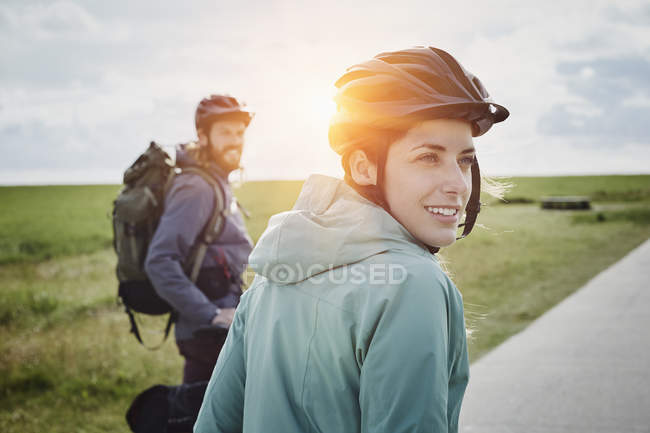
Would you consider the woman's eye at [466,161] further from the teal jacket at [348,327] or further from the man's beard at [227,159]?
the man's beard at [227,159]

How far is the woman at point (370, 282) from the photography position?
1.07m

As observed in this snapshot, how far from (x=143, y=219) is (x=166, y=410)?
1.32 m

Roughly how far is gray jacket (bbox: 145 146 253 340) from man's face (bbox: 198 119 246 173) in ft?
0.26

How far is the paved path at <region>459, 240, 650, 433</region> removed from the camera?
13.5ft

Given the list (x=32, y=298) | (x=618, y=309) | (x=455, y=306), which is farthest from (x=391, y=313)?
(x=32, y=298)

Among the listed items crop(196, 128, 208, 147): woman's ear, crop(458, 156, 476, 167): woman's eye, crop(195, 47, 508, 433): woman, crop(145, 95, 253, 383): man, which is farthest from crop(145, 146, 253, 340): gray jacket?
crop(458, 156, 476, 167): woman's eye

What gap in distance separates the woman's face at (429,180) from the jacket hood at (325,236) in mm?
66

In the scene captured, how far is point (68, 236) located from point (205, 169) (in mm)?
20673

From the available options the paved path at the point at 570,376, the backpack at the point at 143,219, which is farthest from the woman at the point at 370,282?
the paved path at the point at 570,376

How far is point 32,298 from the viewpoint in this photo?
8984mm

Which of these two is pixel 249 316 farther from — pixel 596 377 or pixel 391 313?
pixel 596 377

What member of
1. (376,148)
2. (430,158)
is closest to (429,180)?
(430,158)

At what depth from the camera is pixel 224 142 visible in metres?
3.57

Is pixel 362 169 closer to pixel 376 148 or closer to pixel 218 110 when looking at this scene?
pixel 376 148
